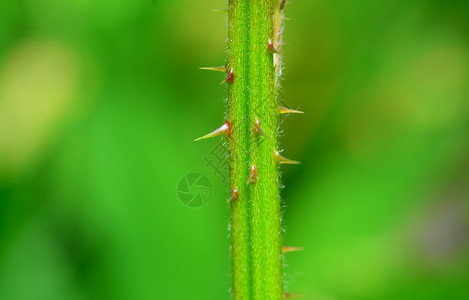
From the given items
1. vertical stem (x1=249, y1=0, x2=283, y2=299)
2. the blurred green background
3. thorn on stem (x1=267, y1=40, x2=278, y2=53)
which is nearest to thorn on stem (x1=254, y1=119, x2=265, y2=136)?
vertical stem (x1=249, y1=0, x2=283, y2=299)

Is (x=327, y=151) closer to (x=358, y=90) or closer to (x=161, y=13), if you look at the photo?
(x=358, y=90)

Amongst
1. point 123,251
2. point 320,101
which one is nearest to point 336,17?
point 320,101

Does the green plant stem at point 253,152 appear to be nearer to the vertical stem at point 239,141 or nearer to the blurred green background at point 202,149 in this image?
the vertical stem at point 239,141

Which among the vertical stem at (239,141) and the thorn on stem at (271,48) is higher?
the thorn on stem at (271,48)

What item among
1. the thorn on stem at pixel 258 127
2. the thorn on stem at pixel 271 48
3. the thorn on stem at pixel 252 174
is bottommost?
the thorn on stem at pixel 252 174

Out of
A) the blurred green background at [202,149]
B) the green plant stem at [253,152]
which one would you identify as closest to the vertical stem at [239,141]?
the green plant stem at [253,152]

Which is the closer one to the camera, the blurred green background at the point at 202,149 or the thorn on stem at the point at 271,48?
the thorn on stem at the point at 271,48

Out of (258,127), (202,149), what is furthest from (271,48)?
(202,149)

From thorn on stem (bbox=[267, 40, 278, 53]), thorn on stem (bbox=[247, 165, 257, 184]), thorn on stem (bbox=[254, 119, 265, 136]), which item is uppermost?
thorn on stem (bbox=[267, 40, 278, 53])

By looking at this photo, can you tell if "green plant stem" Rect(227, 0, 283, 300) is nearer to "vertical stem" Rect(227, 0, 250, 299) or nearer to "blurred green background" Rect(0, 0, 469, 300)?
"vertical stem" Rect(227, 0, 250, 299)
